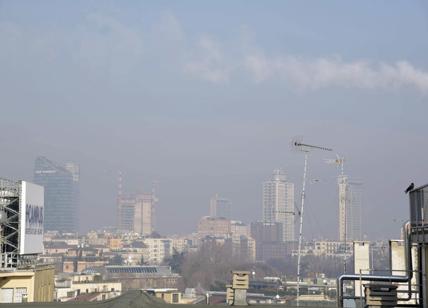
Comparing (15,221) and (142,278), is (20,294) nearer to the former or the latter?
(15,221)

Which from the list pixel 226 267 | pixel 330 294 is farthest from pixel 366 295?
pixel 226 267

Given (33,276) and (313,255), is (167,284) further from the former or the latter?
(33,276)

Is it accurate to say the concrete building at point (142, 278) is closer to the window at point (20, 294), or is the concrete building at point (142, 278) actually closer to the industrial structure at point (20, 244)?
the industrial structure at point (20, 244)

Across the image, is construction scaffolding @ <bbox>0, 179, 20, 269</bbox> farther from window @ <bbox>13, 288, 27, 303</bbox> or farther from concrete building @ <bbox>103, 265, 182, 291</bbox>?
concrete building @ <bbox>103, 265, 182, 291</bbox>

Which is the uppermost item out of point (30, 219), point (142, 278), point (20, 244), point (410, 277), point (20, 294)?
point (30, 219)

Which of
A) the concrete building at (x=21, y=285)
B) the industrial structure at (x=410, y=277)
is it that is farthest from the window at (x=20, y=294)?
the industrial structure at (x=410, y=277)

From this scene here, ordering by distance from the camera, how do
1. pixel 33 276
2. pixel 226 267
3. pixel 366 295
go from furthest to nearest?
pixel 226 267
pixel 33 276
pixel 366 295

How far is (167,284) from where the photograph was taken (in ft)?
382

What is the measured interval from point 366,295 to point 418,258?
7.55 feet

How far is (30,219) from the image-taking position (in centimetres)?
4872

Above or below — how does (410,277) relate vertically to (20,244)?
below

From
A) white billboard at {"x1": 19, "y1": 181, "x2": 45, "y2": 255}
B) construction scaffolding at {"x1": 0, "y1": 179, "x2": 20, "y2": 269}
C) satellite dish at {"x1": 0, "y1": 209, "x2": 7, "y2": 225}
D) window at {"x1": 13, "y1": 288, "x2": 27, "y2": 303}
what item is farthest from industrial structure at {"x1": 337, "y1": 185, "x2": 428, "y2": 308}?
construction scaffolding at {"x1": 0, "y1": 179, "x2": 20, "y2": 269}

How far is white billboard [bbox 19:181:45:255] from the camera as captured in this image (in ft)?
154

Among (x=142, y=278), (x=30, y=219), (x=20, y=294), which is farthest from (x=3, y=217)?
(x=142, y=278)
